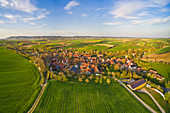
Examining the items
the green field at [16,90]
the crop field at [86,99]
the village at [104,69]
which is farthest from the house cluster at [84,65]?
the green field at [16,90]

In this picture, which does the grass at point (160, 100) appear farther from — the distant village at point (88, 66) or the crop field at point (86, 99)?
the distant village at point (88, 66)

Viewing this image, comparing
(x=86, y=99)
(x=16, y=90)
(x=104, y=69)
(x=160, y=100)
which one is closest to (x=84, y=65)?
(x=104, y=69)

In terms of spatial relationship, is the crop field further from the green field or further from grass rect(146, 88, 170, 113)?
grass rect(146, 88, 170, 113)

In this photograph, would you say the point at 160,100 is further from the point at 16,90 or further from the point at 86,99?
the point at 16,90

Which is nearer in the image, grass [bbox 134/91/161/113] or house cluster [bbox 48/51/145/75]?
grass [bbox 134/91/161/113]

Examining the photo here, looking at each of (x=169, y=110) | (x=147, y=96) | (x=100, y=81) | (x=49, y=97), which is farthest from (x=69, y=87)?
(x=169, y=110)

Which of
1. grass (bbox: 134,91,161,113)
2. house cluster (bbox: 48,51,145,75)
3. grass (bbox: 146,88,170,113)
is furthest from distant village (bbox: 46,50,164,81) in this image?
grass (bbox: 134,91,161,113)

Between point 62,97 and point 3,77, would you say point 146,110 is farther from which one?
point 3,77

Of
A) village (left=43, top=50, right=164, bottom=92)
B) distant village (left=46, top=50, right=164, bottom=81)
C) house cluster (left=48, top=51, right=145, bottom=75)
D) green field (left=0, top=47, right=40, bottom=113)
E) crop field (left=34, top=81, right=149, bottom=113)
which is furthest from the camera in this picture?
house cluster (left=48, top=51, right=145, bottom=75)
